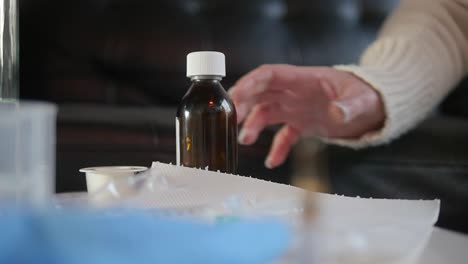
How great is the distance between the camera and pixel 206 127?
0.45 meters

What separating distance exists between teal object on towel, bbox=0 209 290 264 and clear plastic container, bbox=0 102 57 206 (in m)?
0.03

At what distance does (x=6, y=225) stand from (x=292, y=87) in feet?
1.63

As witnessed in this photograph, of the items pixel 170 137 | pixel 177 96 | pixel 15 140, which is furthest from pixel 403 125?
pixel 15 140

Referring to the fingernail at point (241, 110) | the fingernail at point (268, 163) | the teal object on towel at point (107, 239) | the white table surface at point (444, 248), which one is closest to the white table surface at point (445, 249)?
the white table surface at point (444, 248)

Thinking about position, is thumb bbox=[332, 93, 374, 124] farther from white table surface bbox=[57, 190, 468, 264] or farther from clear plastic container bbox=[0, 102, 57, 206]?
clear plastic container bbox=[0, 102, 57, 206]

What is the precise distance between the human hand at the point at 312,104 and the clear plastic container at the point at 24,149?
374 mm

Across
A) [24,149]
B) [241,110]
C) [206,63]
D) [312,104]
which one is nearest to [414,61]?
[312,104]

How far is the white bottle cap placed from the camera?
1.37 ft

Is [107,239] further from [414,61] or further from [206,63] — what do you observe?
[414,61]

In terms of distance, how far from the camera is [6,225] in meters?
0.13

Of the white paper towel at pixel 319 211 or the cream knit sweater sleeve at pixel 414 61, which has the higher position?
the cream knit sweater sleeve at pixel 414 61

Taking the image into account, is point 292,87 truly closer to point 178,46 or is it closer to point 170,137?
point 170,137

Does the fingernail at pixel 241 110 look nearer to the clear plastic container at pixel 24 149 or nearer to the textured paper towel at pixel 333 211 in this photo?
the textured paper towel at pixel 333 211

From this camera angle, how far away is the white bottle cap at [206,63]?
16.4 inches
